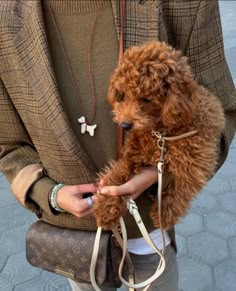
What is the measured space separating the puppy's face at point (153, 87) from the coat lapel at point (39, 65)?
0.60ft

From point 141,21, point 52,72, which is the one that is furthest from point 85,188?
point 141,21

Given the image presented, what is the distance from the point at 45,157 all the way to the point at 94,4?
552 millimetres

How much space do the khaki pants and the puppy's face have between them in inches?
21.3

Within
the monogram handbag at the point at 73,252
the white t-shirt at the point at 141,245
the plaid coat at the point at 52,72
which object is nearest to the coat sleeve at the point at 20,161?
the plaid coat at the point at 52,72

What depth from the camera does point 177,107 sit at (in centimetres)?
122

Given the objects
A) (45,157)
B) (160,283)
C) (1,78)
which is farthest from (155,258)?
(1,78)

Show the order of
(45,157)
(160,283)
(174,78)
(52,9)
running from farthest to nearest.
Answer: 1. (160,283)
2. (45,157)
3. (52,9)
4. (174,78)

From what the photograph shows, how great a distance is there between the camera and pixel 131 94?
130 cm

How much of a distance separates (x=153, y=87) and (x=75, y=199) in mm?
443

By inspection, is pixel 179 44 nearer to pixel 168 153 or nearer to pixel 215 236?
pixel 168 153

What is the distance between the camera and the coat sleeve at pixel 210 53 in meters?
1.32

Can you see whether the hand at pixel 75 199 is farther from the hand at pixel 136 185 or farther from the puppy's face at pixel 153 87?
the puppy's face at pixel 153 87

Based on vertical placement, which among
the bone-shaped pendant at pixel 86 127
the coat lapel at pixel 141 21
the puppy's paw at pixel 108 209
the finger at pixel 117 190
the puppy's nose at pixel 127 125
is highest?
the coat lapel at pixel 141 21

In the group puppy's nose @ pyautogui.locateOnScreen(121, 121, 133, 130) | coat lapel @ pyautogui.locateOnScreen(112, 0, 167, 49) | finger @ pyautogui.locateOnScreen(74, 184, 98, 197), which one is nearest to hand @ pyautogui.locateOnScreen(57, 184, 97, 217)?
finger @ pyautogui.locateOnScreen(74, 184, 98, 197)
